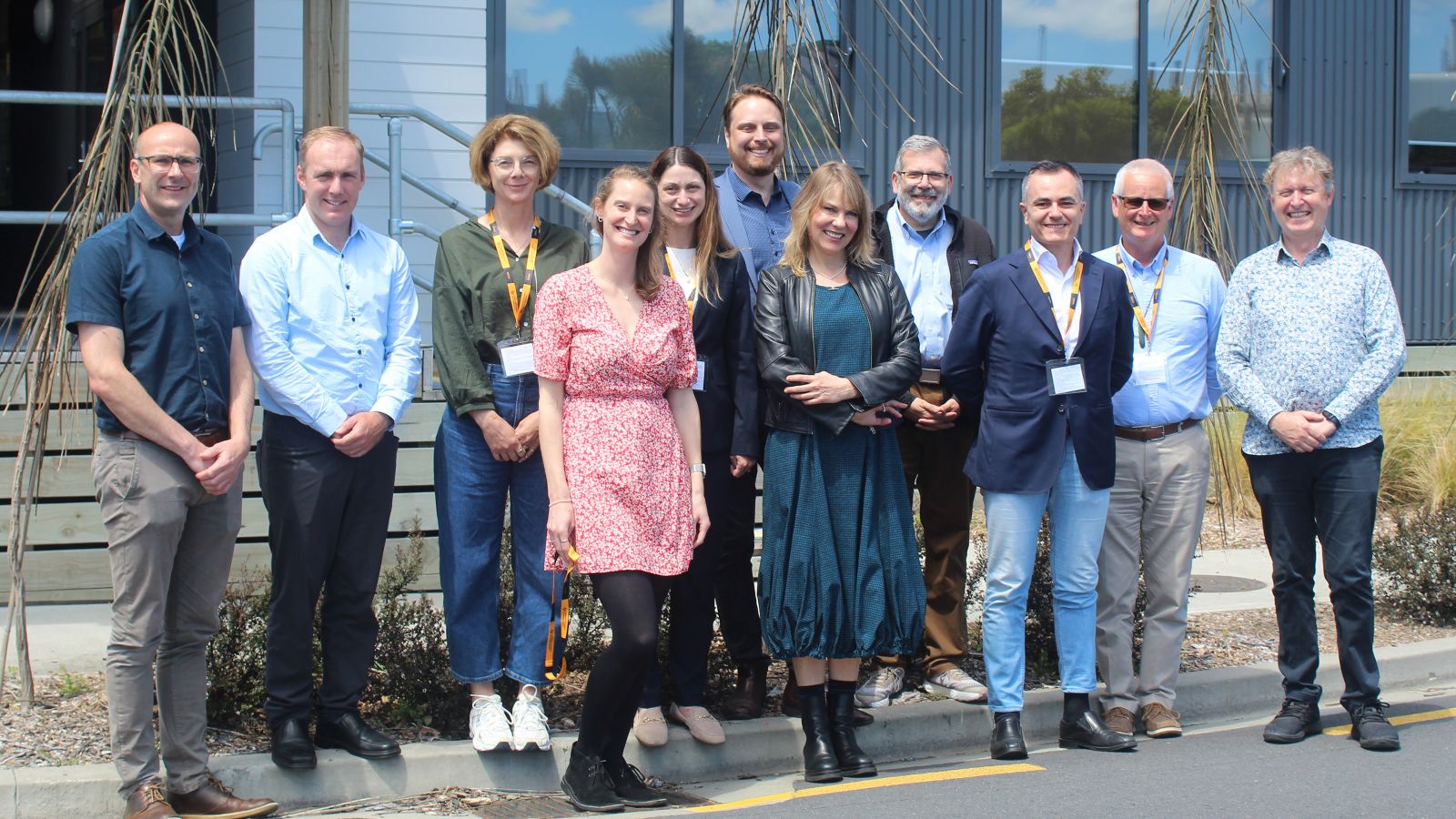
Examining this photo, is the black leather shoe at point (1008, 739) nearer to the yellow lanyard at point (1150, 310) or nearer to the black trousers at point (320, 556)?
the yellow lanyard at point (1150, 310)

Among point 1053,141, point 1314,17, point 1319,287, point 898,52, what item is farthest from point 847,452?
point 1314,17

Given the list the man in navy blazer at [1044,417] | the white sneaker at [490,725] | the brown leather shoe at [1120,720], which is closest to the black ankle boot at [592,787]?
the white sneaker at [490,725]

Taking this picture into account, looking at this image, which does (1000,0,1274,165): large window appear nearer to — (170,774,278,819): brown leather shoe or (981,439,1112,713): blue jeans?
(981,439,1112,713): blue jeans

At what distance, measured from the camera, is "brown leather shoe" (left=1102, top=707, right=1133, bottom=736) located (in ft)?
19.4

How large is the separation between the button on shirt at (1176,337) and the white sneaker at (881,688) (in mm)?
1367

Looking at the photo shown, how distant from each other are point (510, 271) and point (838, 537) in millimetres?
1521

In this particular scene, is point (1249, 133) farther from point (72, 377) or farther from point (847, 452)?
point (72, 377)

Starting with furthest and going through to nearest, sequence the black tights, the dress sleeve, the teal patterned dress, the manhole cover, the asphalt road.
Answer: the manhole cover
the teal patterned dress
the asphalt road
the dress sleeve
the black tights

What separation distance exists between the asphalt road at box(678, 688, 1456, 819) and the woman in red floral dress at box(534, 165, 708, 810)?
459 mm

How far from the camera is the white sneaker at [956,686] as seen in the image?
6.09 metres

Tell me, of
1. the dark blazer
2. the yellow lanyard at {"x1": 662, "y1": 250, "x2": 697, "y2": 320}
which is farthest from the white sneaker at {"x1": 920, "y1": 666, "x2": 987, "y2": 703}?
the yellow lanyard at {"x1": 662, "y1": 250, "x2": 697, "y2": 320}

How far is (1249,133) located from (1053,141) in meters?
2.09

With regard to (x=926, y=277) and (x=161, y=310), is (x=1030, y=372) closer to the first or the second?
(x=926, y=277)

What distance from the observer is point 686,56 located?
11.6 m
